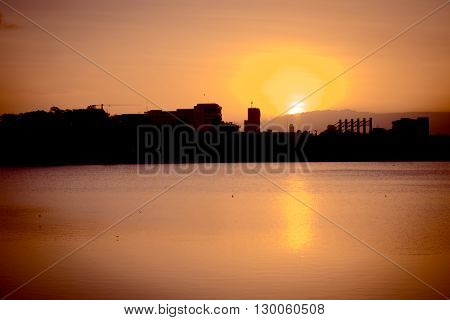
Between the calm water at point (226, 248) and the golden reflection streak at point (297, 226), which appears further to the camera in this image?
the golden reflection streak at point (297, 226)

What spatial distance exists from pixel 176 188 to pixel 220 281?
25.8 metres

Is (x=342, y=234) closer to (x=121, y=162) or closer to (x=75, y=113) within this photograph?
(x=121, y=162)

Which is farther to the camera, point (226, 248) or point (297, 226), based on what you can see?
point (297, 226)

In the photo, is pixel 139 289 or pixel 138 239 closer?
pixel 139 289

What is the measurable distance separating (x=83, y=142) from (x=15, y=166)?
33.0 ft

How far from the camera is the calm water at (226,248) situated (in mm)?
11570

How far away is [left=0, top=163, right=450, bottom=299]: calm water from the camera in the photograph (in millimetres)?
11570

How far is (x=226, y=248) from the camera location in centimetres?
1578

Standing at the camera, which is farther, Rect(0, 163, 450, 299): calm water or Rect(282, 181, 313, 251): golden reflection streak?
Rect(282, 181, 313, 251): golden reflection streak

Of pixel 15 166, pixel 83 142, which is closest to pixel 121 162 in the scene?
pixel 83 142

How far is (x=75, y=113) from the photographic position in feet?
Answer: 299

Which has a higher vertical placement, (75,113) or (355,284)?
(75,113)

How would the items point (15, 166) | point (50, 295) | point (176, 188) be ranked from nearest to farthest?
point (50, 295)
point (176, 188)
point (15, 166)
